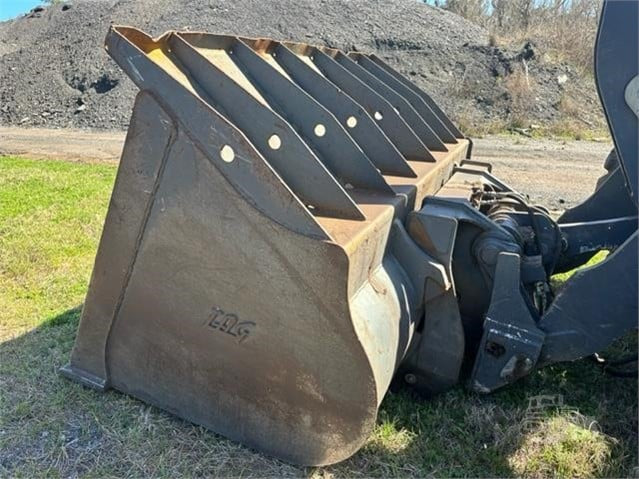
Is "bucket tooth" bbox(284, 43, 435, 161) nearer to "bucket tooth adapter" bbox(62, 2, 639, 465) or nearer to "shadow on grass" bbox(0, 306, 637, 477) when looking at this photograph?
"bucket tooth adapter" bbox(62, 2, 639, 465)

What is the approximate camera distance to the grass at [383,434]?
2508 millimetres

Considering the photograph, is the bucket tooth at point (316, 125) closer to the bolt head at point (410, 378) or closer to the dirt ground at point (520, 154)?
the bolt head at point (410, 378)

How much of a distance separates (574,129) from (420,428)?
11533mm

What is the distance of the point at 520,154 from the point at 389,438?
28.2 ft

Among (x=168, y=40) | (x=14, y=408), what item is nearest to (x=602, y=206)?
(x=168, y=40)

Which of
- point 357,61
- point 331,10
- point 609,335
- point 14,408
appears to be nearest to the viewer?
point 609,335

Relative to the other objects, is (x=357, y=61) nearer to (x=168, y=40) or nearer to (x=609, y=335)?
(x=168, y=40)

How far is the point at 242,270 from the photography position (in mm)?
2346

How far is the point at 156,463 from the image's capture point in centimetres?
252

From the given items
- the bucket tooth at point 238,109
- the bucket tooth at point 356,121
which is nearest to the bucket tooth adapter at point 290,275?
the bucket tooth at point 238,109

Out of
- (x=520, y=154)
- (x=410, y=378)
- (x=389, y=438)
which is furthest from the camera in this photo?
(x=520, y=154)

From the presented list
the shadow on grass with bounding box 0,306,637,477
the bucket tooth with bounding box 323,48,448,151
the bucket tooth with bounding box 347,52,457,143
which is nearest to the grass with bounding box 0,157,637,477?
the shadow on grass with bounding box 0,306,637,477

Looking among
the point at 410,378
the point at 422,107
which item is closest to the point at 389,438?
the point at 410,378

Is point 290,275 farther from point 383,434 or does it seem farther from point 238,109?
point 383,434
